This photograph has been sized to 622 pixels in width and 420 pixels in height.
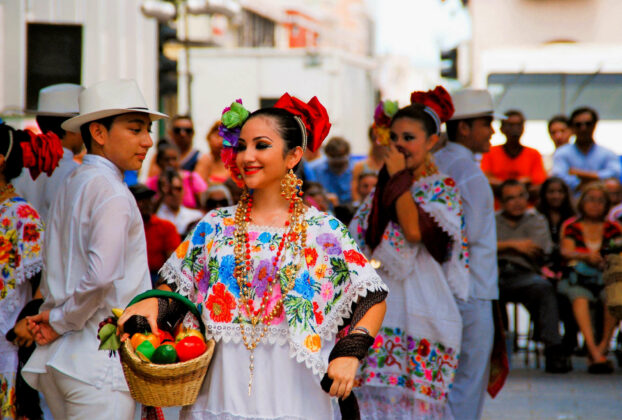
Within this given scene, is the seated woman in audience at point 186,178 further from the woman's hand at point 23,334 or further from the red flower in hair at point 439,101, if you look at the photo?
the woman's hand at point 23,334

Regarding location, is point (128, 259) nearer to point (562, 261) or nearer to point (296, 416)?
point (296, 416)

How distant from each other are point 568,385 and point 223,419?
5.75m

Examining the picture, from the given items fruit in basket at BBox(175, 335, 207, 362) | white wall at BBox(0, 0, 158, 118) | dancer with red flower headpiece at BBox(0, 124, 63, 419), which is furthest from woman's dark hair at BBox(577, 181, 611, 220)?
white wall at BBox(0, 0, 158, 118)

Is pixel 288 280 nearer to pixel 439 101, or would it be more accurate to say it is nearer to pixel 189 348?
pixel 189 348

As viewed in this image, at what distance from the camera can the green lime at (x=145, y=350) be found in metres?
3.54

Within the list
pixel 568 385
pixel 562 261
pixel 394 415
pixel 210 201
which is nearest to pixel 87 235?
pixel 394 415

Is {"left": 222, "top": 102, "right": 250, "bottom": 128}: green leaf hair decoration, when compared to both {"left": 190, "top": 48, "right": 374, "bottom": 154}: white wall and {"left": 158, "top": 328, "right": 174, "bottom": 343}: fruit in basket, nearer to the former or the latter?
{"left": 158, "top": 328, "right": 174, "bottom": 343}: fruit in basket

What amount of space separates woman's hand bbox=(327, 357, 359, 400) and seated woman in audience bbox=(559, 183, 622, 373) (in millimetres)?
6366

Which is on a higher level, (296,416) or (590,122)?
(590,122)

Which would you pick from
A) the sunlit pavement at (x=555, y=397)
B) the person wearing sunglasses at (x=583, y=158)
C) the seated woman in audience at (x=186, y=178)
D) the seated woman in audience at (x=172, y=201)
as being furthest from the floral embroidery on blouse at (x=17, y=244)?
the person wearing sunglasses at (x=583, y=158)

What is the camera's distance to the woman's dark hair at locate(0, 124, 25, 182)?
557 centimetres

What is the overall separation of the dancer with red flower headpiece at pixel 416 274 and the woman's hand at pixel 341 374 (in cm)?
253

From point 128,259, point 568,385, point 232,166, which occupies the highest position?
point 232,166

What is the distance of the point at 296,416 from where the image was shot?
153 inches
